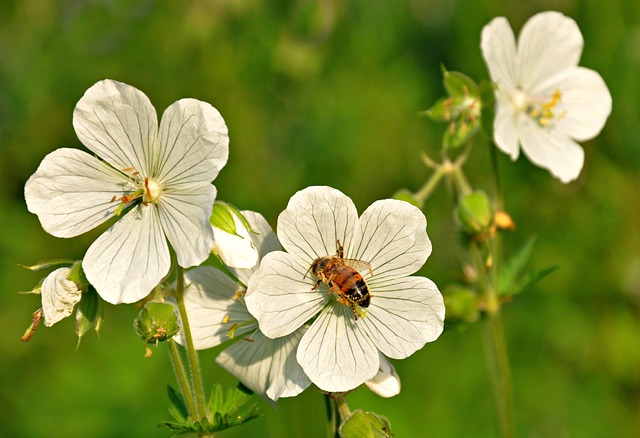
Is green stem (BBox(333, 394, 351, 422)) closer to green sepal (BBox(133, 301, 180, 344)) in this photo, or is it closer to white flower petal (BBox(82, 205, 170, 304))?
green sepal (BBox(133, 301, 180, 344))

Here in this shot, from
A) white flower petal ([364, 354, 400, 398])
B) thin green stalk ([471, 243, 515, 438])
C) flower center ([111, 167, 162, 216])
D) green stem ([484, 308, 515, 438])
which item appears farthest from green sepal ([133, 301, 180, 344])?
green stem ([484, 308, 515, 438])

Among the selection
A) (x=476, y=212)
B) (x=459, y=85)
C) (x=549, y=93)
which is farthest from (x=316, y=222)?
(x=549, y=93)

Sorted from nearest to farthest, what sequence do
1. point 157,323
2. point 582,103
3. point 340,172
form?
point 157,323
point 582,103
point 340,172

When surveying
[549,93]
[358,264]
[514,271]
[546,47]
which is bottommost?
[358,264]

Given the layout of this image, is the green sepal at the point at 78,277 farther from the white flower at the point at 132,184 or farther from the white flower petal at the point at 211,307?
the white flower petal at the point at 211,307

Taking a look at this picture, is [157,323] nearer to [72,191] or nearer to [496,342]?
[72,191]

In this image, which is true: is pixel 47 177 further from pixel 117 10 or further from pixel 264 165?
pixel 117 10
